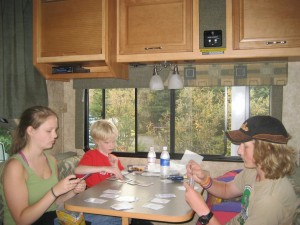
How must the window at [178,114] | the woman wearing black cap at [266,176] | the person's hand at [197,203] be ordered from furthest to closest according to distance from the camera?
the window at [178,114] < the person's hand at [197,203] < the woman wearing black cap at [266,176]

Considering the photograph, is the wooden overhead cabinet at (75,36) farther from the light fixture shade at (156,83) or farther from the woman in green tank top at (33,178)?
the woman in green tank top at (33,178)

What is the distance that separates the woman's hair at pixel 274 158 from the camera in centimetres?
131

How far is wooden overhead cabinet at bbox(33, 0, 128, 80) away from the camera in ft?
8.14

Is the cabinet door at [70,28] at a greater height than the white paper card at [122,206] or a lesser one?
greater

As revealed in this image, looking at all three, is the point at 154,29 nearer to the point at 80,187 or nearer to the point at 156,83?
the point at 156,83

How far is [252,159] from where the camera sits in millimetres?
1417

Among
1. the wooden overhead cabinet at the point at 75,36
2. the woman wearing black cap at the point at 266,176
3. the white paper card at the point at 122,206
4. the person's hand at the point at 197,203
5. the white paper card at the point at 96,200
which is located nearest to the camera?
the woman wearing black cap at the point at 266,176

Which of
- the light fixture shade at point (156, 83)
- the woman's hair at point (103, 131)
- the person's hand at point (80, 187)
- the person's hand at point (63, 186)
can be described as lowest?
the person's hand at point (80, 187)

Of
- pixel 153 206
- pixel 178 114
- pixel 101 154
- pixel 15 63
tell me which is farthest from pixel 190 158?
pixel 15 63

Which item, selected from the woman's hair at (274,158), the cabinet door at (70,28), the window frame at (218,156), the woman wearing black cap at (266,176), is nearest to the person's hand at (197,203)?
the woman wearing black cap at (266,176)

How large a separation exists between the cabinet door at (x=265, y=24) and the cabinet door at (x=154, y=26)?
15.4 inches

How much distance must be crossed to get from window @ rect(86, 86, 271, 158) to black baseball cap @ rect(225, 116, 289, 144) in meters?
1.43

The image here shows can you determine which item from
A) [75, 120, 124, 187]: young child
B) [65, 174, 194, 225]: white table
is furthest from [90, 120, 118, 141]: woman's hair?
[65, 174, 194, 225]: white table

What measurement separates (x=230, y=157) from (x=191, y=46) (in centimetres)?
117
